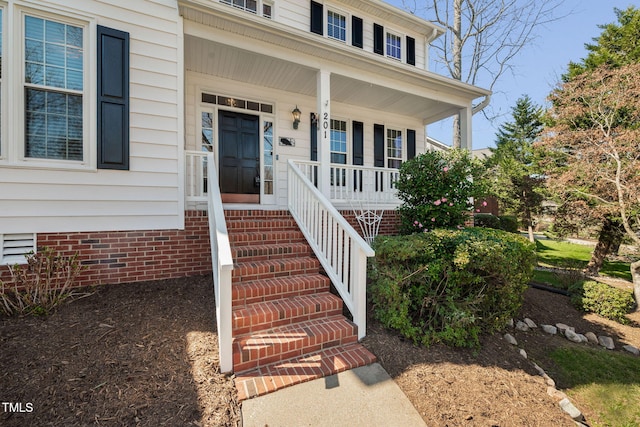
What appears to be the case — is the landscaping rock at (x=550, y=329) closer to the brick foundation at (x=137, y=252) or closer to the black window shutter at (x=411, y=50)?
the brick foundation at (x=137, y=252)

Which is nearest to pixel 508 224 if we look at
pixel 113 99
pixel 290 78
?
pixel 290 78

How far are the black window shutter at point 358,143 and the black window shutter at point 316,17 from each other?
2.33m

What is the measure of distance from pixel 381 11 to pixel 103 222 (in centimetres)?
790

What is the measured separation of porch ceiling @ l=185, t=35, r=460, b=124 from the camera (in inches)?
180

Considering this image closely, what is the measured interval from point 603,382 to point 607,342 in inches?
61.1

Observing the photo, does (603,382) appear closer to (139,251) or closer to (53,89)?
(139,251)

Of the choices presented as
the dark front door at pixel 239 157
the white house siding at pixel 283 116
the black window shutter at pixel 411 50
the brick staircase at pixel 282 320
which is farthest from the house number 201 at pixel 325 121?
the black window shutter at pixel 411 50

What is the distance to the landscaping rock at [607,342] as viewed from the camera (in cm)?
405

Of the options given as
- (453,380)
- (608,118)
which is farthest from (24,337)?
(608,118)

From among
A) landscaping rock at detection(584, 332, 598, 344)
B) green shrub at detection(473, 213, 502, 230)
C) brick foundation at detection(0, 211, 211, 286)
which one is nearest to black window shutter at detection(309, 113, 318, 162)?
brick foundation at detection(0, 211, 211, 286)

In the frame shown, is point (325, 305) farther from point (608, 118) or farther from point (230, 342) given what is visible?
point (608, 118)

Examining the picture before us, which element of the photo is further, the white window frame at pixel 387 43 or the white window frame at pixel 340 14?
the white window frame at pixel 387 43

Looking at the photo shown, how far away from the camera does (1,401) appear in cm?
182

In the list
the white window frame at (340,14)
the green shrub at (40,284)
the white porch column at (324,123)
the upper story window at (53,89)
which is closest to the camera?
the green shrub at (40,284)
